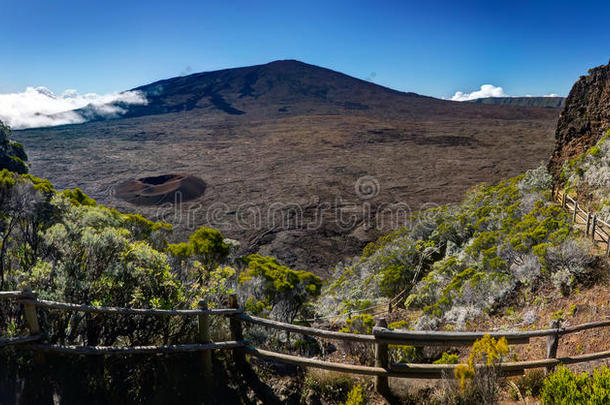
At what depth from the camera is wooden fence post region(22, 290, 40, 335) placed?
3.12 meters

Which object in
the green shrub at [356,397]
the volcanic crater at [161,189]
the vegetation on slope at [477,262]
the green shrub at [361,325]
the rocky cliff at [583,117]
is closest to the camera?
the green shrub at [356,397]

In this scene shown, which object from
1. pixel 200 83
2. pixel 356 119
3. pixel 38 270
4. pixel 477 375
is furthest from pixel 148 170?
pixel 200 83

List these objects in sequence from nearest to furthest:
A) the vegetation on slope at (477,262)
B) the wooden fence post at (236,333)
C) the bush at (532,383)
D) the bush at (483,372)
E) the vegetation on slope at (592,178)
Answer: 1. the bush at (483,372)
2. the bush at (532,383)
3. the wooden fence post at (236,333)
4. the vegetation on slope at (477,262)
5. the vegetation on slope at (592,178)

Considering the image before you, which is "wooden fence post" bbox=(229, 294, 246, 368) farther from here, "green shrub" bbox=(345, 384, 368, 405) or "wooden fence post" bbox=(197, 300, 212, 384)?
"green shrub" bbox=(345, 384, 368, 405)

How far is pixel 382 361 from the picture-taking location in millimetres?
3318

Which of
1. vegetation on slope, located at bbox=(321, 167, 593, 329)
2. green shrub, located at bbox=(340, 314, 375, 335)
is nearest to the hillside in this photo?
vegetation on slope, located at bbox=(321, 167, 593, 329)

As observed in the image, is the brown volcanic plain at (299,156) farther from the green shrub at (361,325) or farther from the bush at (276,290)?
the green shrub at (361,325)

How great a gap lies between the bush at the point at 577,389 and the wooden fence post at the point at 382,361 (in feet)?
3.90

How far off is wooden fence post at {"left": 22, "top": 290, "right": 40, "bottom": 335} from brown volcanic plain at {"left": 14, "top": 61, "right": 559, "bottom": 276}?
14.8m

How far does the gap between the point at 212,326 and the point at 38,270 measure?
1786 millimetres

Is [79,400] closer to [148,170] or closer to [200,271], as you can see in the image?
[200,271]

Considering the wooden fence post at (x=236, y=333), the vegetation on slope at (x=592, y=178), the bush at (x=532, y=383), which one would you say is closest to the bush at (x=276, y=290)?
the wooden fence post at (x=236, y=333)

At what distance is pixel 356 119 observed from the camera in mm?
55094

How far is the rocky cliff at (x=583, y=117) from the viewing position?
1003 cm
